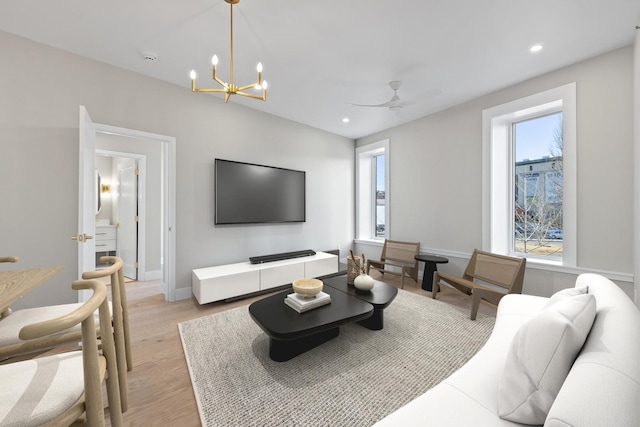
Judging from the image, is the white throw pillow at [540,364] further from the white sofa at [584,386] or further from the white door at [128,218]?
the white door at [128,218]

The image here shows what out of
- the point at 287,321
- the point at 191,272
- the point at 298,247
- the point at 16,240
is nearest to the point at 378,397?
the point at 287,321

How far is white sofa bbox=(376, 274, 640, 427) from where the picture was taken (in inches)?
22.3

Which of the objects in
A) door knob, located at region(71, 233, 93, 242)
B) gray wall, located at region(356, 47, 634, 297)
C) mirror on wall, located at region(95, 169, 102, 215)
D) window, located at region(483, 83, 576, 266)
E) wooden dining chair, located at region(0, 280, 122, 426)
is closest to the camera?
wooden dining chair, located at region(0, 280, 122, 426)

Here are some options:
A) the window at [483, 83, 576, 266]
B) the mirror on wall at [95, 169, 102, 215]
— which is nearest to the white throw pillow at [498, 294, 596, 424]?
the window at [483, 83, 576, 266]

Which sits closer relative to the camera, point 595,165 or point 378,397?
point 378,397

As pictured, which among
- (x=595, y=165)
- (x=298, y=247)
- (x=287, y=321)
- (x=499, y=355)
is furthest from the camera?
(x=298, y=247)

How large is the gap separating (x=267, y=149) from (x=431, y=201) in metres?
2.81

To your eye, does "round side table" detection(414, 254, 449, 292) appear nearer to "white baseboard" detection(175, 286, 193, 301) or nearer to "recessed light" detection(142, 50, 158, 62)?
"white baseboard" detection(175, 286, 193, 301)

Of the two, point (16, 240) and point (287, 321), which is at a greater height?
point (16, 240)

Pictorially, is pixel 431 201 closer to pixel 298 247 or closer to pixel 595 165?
pixel 595 165

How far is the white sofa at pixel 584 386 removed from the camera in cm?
57

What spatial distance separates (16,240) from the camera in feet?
7.38

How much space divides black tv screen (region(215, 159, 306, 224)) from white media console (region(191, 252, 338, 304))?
2.31ft

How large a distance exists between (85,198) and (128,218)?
2.55m
